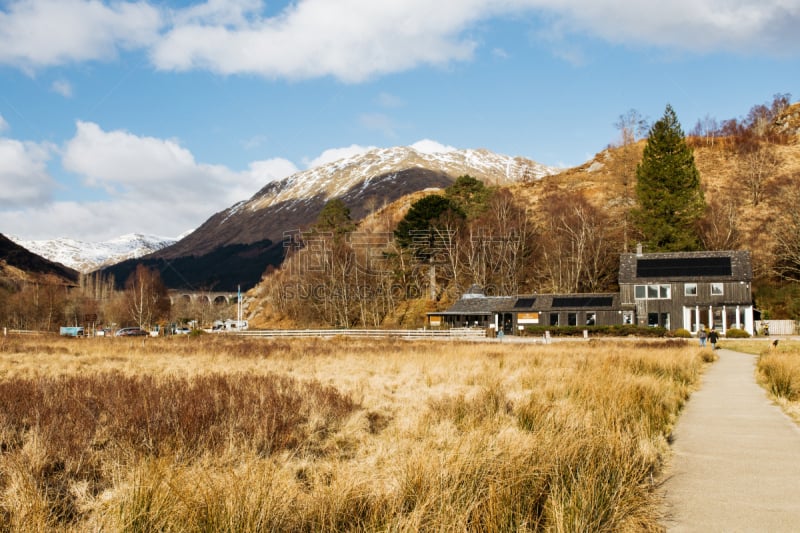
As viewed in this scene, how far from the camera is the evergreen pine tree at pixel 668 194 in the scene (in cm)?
6819

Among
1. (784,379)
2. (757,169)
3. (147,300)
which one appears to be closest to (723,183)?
(757,169)

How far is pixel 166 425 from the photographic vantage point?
813 centimetres

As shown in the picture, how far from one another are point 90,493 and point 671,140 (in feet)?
257

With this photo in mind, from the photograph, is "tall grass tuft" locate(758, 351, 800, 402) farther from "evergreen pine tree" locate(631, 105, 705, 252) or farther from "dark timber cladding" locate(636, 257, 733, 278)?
"evergreen pine tree" locate(631, 105, 705, 252)

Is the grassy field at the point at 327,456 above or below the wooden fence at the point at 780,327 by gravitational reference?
above

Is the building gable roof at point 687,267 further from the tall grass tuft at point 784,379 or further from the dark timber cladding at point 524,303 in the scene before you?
the tall grass tuft at point 784,379

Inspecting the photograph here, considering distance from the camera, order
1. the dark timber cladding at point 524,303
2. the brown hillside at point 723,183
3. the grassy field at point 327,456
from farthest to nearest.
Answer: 1. the brown hillside at point 723,183
2. the dark timber cladding at point 524,303
3. the grassy field at point 327,456

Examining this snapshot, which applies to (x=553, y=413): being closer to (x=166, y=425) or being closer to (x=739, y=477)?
(x=739, y=477)

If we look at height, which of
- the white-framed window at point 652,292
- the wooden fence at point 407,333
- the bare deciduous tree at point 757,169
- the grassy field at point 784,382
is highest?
the bare deciduous tree at point 757,169

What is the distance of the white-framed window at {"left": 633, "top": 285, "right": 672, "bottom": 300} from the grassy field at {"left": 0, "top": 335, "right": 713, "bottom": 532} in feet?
150

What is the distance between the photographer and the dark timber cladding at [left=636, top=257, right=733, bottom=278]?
54688 mm

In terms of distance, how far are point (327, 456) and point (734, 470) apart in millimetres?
5066

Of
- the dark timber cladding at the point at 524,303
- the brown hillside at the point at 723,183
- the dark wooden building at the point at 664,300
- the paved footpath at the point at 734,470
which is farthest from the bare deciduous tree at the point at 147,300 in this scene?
the paved footpath at the point at 734,470

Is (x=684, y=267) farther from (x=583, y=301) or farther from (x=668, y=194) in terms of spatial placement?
(x=668, y=194)
